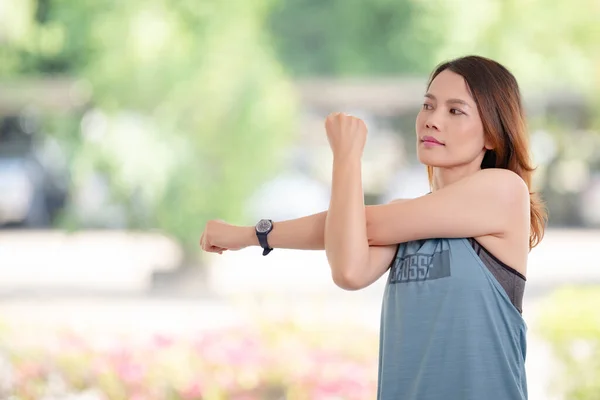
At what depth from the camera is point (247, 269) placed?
14.3 ft

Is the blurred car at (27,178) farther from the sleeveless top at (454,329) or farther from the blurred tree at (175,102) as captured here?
the sleeveless top at (454,329)

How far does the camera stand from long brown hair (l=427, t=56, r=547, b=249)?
1.06 metres

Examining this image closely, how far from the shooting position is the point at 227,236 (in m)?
1.12

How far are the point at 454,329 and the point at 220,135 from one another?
315 cm

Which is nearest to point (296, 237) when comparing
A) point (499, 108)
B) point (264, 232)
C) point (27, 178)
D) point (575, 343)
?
point (264, 232)

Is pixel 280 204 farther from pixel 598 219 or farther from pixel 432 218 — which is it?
pixel 432 218

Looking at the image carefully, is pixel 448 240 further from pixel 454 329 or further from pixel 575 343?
pixel 575 343

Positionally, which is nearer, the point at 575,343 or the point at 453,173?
the point at 453,173

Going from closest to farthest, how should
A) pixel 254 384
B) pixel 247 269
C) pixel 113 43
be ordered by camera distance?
1. pixel 254 384
2. pixel 113 43
3. pixel 247 269

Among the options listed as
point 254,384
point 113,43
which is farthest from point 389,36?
point 254,384

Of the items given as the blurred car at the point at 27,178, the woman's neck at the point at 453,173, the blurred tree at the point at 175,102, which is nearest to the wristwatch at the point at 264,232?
the woman's neck at the point at 453,173

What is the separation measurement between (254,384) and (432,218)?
7.08 feet

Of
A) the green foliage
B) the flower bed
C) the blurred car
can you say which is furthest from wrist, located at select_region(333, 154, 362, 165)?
the blurred car

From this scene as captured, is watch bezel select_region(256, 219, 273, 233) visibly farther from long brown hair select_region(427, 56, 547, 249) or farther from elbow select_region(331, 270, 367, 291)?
long brown hair select_region(427, 56, 547, 249)
